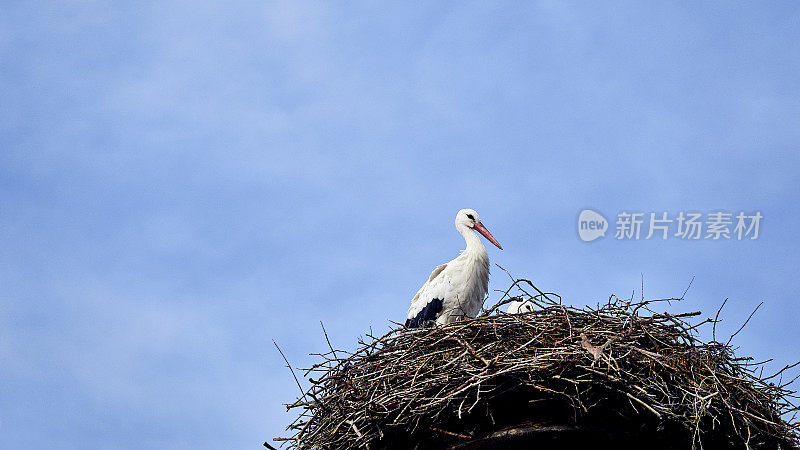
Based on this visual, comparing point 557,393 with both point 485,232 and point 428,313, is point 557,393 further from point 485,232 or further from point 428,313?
point 485,232

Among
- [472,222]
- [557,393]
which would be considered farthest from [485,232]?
[557,393]

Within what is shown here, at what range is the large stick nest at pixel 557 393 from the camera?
4.24m

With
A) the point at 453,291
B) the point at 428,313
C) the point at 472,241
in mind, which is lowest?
the point at 428,313

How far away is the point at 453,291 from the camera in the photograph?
7574 mm

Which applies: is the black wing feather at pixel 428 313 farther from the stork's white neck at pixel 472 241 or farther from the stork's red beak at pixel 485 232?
the stork's red beak at pixel 485 232

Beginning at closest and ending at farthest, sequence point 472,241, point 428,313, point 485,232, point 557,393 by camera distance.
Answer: point 557,393, point 428,313, point 472,241, point 485,232

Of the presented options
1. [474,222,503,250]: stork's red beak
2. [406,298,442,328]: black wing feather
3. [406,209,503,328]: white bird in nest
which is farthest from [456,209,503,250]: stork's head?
[406,298,442,328]: black wing feather

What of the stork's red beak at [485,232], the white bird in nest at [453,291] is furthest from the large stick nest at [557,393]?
the stork's red beak at [485,232]

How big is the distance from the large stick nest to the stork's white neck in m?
3.10

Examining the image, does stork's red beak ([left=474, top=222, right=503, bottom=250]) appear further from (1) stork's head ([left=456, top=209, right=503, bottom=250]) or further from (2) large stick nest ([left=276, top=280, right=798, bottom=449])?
(2) large stick nest ([left=276, top=280, right=798, bottom=449])

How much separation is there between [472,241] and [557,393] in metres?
4.13

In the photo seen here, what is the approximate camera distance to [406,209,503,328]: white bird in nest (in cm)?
752

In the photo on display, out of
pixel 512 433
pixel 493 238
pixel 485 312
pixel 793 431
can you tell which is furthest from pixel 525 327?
pixel 493 238

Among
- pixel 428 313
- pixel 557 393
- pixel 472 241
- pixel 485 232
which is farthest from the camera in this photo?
pixel 485 232
